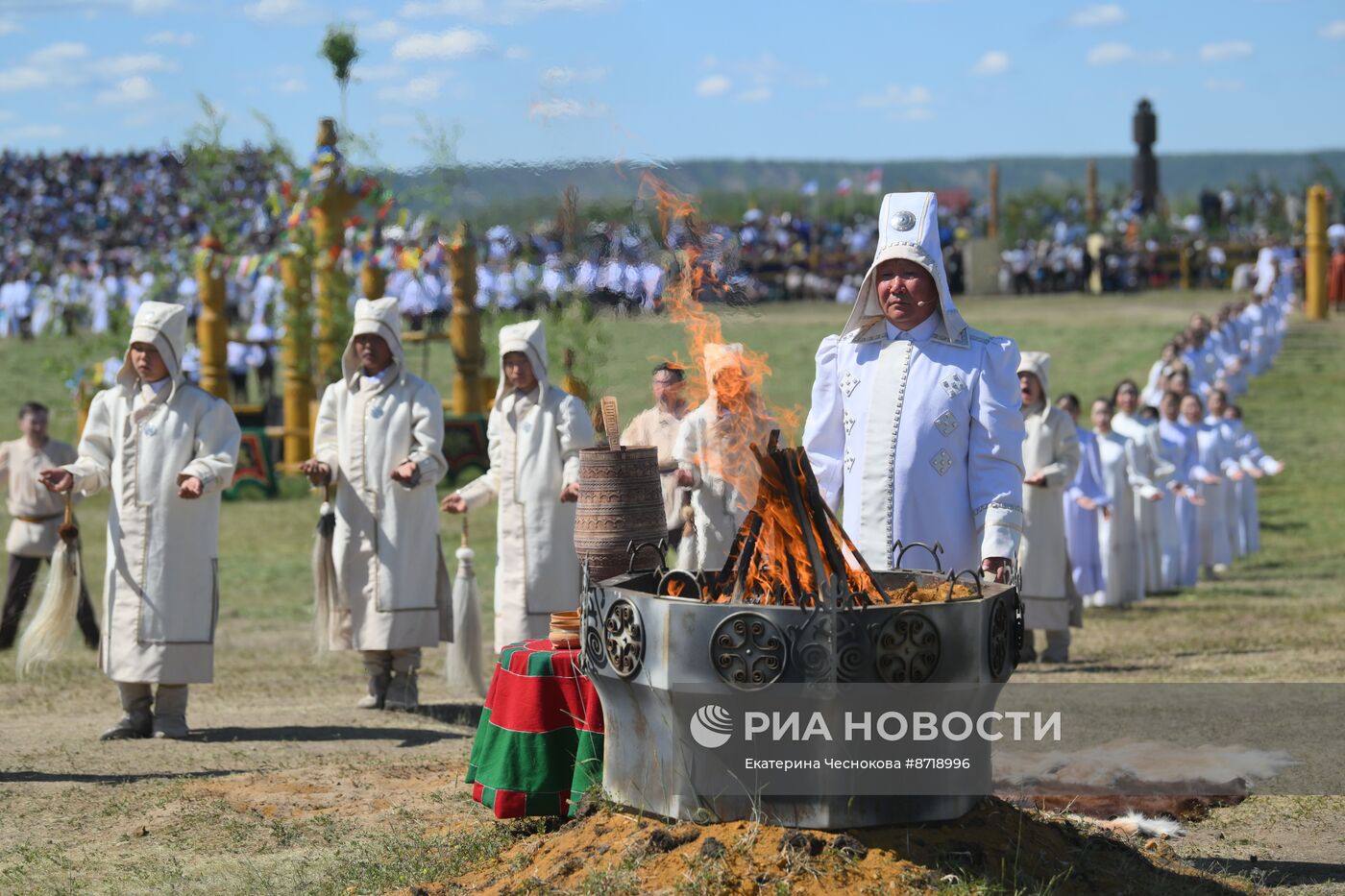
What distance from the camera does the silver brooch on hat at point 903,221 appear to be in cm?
580

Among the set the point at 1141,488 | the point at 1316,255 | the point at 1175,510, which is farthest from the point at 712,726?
the point at 1316,255

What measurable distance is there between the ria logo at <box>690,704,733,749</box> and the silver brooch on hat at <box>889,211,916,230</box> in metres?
1.83

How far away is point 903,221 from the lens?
581 centimetres

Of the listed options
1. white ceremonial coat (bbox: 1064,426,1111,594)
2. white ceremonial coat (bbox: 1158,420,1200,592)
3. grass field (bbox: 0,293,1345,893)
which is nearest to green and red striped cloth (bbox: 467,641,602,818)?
grass field (bbox: 0,293,1345,893)

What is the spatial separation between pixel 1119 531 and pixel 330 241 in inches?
397

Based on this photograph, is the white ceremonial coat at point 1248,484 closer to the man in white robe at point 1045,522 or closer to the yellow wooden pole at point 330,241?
the man in white robe at point 1045,522

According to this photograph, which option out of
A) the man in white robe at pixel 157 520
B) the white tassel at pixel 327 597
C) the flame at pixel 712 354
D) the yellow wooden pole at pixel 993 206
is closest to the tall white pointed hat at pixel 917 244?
the flame at pixel 712 354

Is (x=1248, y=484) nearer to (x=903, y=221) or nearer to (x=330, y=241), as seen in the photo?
(x=330, y=241)

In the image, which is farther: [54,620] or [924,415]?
[54,620]

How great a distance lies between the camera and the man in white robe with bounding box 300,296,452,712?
29.9ft

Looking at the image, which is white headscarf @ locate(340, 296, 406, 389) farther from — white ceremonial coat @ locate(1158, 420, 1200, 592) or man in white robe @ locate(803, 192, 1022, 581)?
white ceremonial coat @ locate(1158, 420, 1200, 592)

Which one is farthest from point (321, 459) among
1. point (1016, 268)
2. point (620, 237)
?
point (1016, 268)

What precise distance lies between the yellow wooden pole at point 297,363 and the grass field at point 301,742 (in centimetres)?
60

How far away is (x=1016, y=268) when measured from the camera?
4244cm
